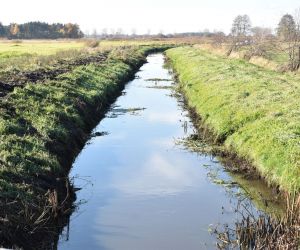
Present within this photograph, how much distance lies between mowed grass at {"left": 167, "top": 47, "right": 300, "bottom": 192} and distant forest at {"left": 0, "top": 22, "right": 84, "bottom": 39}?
15261 centimetres

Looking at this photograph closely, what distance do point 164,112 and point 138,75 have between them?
68.9ft

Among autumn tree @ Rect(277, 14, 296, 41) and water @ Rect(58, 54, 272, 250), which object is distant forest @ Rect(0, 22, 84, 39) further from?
water @ Rect(58, 54, 272, 250)

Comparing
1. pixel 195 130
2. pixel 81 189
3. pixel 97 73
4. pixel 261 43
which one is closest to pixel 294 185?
pixel 81 189

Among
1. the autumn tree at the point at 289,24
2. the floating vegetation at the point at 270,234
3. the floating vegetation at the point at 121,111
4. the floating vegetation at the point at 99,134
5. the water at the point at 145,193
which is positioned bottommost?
the water at the point at 145,193

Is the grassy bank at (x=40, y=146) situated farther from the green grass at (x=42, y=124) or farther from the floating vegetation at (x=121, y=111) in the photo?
the floating vegetation at (x=121, y=111)

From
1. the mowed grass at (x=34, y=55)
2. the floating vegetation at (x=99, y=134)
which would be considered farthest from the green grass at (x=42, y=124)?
the mowed grass at (x=34, y=55)

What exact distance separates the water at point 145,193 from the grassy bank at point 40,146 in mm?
683

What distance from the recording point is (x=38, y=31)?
179m

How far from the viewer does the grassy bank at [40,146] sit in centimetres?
994

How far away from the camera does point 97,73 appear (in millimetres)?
33875

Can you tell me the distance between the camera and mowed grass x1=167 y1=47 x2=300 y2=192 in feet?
44.4

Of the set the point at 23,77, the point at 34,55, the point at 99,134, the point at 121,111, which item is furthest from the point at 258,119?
the point at 34,55

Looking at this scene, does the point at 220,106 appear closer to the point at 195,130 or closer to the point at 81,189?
the point at 195,130

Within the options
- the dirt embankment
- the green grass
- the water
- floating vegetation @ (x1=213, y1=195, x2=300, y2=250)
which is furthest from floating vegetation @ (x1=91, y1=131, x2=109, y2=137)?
floating vegetation @ (x1=213, y1=195, x2=300, y2=250)
